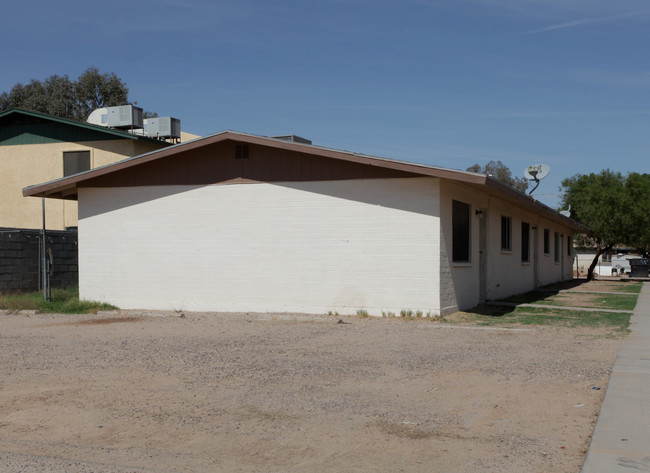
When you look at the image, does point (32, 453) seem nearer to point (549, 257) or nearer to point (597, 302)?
point (597, 302)

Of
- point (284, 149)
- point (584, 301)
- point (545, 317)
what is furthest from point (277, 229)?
point (584, 301)

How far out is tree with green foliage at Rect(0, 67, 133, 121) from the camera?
5153cm

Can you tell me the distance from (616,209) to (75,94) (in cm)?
3884

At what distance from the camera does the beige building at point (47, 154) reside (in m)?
25.2

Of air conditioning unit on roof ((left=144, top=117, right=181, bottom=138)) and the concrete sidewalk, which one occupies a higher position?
air conditioning unit on roof ((left=144, top=117, right=181, bottom=138))

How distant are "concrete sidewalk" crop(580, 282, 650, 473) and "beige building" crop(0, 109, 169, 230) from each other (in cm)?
1995

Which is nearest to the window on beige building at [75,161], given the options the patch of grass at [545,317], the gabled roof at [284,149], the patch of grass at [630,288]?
the gabled roof at [284,149]

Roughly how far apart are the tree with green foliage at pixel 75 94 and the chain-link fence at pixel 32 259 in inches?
1322

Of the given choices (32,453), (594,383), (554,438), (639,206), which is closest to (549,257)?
(639,206)

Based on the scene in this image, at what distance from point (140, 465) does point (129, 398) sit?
6.72 ft

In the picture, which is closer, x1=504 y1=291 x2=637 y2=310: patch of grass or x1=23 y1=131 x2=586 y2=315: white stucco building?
x1=23 y1=131 x2=586 y2=315: white stucco building

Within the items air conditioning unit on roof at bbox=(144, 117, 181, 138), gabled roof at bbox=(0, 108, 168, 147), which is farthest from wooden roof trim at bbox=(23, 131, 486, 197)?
air conditioning unit on roof at bbox=(144, 117, 181, 138)

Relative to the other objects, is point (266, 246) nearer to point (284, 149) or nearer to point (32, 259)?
point (284, 149)

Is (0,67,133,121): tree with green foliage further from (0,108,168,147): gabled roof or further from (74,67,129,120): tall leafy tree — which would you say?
(0,108,168,147): gabled roof
